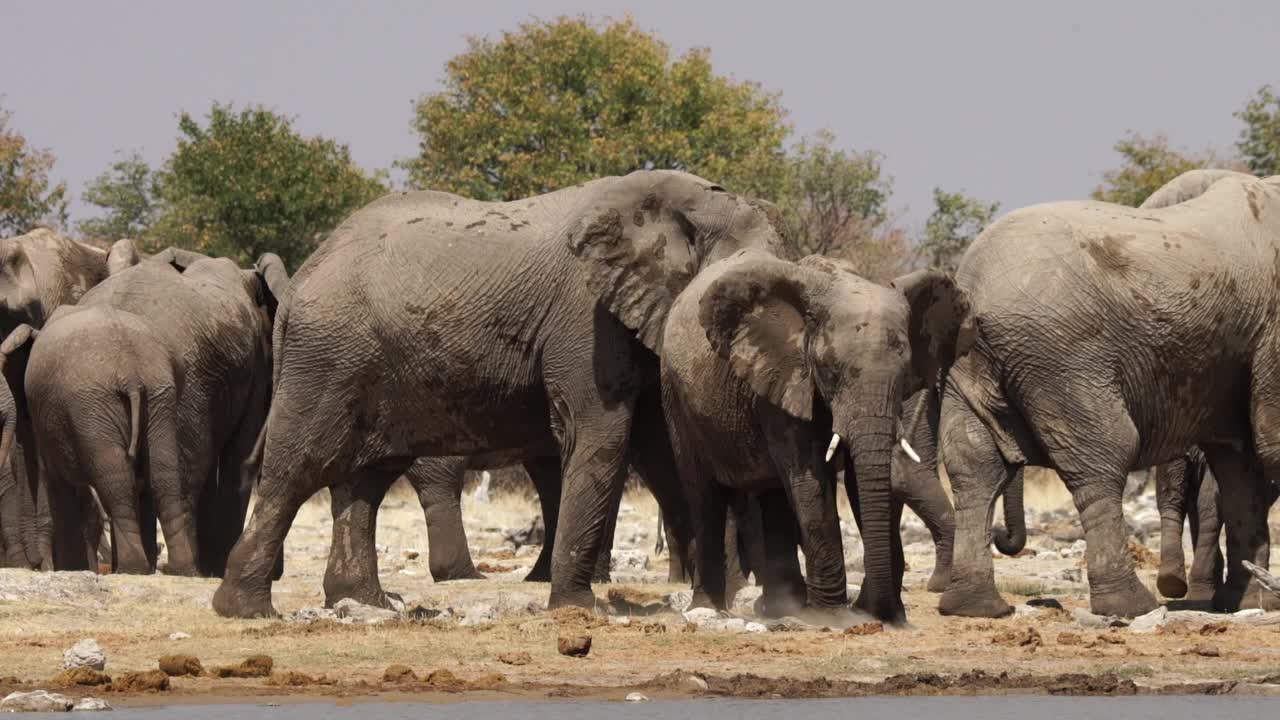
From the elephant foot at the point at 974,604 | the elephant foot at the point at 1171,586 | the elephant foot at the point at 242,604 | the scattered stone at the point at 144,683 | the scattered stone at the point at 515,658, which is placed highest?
the elephant foot at the point at 1171,586

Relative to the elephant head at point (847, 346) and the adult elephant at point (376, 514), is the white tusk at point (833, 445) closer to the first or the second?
the elephant head at point (847, 346)

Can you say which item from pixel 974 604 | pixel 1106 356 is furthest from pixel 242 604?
pixel 1106 356

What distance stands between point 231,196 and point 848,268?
102 ft

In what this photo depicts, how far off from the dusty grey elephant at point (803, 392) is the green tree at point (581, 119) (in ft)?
111

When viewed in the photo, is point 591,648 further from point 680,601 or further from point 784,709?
point 680,601

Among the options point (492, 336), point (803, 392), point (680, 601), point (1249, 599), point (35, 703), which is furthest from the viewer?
point (680, 601)

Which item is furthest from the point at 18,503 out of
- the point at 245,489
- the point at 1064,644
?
the point at 1064,644

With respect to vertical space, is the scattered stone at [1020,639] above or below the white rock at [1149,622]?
below

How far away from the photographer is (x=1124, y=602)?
15.4 metres

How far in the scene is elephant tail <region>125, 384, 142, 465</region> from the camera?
19750 mm

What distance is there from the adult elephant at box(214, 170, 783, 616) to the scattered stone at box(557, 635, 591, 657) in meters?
2.07

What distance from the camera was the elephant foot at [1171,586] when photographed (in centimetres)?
1864

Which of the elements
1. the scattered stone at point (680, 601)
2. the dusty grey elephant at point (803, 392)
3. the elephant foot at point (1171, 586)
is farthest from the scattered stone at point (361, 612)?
the elephant foot at point (1171, 586)

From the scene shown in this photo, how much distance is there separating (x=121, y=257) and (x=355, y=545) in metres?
8.01
